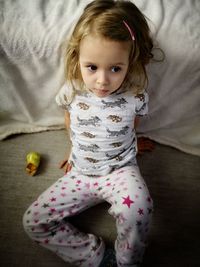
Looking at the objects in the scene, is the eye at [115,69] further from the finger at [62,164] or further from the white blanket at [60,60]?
the finger at [62,164]

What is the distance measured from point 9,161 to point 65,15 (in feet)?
1.99

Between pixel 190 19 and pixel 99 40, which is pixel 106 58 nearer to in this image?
pixel 99 40

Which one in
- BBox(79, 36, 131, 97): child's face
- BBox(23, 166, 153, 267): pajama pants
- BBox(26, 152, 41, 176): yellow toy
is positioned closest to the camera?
BBox(79, 36, 131, 97): child's face

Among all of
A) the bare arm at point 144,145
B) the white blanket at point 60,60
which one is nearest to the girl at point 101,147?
the white blanket at point 60,60

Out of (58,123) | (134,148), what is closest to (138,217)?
(134,148)

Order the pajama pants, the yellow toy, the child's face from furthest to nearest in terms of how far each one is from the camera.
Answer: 1. the yellow toy
2. the pajama pants
3. the child's face

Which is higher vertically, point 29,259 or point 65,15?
point 65,15

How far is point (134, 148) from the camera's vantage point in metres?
1.00

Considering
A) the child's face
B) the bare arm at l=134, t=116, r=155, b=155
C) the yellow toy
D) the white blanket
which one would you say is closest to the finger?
the yellow toy

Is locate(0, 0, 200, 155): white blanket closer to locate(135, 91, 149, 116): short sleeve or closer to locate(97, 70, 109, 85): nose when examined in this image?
locate(135, 91, 149, 116): short sleeve

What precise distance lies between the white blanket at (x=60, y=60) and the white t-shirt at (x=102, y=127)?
0.47ft

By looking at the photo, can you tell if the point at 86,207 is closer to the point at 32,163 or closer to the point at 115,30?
the point at 32,163

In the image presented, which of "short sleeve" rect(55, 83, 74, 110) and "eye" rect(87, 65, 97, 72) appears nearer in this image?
"eye" rect(87, 65, 97, 72)

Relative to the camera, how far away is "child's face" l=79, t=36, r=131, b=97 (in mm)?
746
